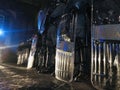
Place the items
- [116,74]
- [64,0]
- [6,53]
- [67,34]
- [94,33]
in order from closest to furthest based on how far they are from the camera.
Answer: [116,74] → [94,33] → [67,34] → [64,0] → [6,53]

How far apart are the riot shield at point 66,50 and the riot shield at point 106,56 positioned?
618mm

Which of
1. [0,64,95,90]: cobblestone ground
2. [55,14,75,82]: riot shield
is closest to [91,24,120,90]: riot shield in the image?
[0,64,95,90]: cobblestone ground

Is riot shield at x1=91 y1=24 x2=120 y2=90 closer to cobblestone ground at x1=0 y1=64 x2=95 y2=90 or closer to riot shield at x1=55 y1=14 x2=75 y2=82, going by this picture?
cobblestone ground at x1=0 y1=64 x2=95 y2=90

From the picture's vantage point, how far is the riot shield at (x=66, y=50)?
12.1 ft

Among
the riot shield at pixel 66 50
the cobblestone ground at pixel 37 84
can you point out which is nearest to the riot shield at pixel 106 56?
the cobblestone ground at pixel 37 84

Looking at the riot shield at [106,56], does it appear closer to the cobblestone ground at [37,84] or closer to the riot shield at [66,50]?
the cobblestone ground at [37,84]

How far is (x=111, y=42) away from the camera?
3.03 metres

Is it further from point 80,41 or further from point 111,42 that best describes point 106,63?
point 80,41

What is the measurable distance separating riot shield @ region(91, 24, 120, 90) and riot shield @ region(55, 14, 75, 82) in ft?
2.03

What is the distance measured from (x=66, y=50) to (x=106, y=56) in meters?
1.08

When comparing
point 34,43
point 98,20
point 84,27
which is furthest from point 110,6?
point 34,43

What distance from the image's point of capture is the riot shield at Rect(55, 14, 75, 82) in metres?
3.68

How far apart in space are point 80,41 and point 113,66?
1.29 m

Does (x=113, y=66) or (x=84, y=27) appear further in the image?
(x=84, y=27)
